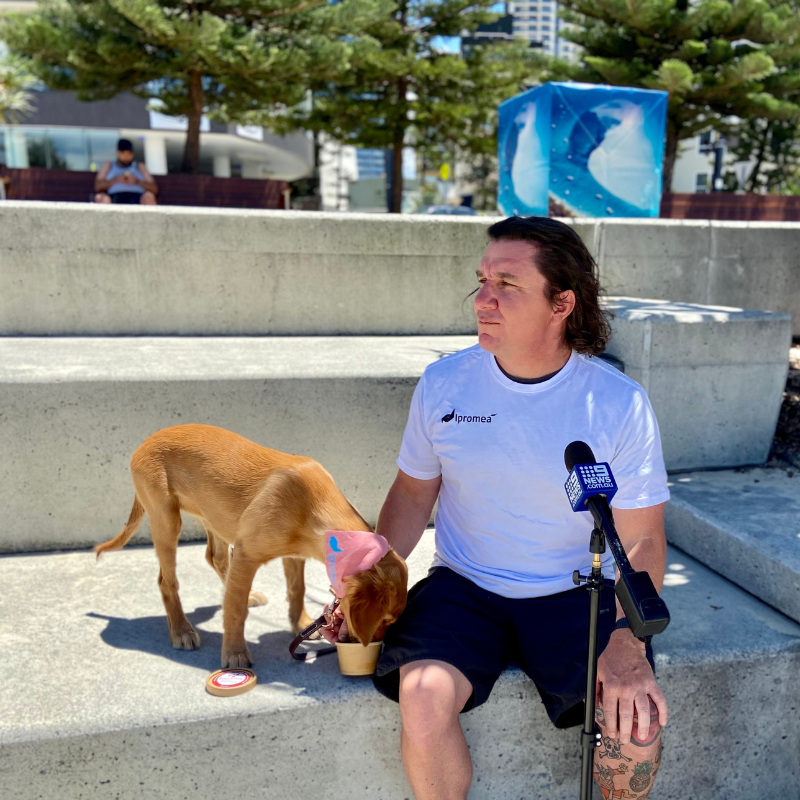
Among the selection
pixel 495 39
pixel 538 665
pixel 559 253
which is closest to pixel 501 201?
pixel 559 253

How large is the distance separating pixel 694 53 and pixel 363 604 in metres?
18.2

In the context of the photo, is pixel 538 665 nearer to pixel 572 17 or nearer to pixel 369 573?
pixel 369 573

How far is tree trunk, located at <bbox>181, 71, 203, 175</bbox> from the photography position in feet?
52.8

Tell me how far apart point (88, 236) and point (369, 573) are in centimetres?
380

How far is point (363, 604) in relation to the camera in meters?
2.21

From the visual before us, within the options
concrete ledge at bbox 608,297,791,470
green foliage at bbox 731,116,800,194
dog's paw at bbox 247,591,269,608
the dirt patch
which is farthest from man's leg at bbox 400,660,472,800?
green foliage at bbox 731,116,800,194

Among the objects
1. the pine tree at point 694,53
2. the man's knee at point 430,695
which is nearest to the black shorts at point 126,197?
the man's knee at point 430,695

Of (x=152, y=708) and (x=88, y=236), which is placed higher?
(x=88, y=236)

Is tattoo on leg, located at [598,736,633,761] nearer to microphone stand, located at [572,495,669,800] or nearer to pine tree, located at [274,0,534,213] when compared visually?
microphone stand, located at [572,495,669,800]

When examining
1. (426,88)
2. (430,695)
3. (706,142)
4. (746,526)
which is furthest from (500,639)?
(706,142)

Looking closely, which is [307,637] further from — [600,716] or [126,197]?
[126,197]

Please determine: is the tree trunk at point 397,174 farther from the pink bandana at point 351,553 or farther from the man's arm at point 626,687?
the man's arm at point 626,687

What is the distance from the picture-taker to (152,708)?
2.39m

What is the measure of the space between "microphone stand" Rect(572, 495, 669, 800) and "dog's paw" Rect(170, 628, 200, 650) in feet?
5.19
